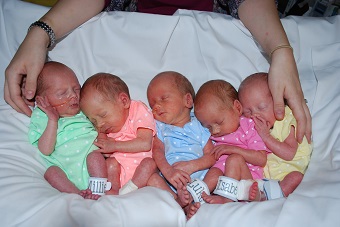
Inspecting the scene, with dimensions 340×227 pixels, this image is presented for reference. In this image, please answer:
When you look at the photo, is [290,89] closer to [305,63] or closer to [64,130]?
[305,63]

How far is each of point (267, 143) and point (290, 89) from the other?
0.66 ft

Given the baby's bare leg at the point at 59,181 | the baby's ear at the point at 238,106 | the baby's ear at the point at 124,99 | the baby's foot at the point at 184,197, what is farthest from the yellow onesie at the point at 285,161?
the baby's bare leg at the point at 59,181

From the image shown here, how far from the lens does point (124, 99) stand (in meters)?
1.48

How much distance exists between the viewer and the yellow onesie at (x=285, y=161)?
1.37 metres

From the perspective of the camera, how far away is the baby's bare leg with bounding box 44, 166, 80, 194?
1333 mm

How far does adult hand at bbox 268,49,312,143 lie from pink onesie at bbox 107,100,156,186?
445mm

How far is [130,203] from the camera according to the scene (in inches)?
45.4

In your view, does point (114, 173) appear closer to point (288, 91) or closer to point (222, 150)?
point (222, 150)

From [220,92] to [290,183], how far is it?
0.40 metres

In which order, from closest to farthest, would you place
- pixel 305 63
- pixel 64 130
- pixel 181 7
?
pixel 64 130, pixel 305 63, pixel 181 7

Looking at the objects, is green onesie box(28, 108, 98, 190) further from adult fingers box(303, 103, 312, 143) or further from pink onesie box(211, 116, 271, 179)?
adult fingers box(303, 103, 312, 143)

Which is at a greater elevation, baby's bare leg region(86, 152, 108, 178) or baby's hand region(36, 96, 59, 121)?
baby's hand region(36, 96, 59, 121)

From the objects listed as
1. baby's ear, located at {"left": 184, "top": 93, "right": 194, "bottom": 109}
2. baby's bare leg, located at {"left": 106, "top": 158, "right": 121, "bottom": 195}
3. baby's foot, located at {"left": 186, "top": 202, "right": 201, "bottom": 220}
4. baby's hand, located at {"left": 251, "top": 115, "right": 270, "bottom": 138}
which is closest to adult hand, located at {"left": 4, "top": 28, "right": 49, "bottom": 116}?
baby's bare leg, located at {"left": 106, "top": 158, "right": 121, "bottom": 195}

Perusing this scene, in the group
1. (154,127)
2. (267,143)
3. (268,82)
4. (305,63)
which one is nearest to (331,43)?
(305,63)
